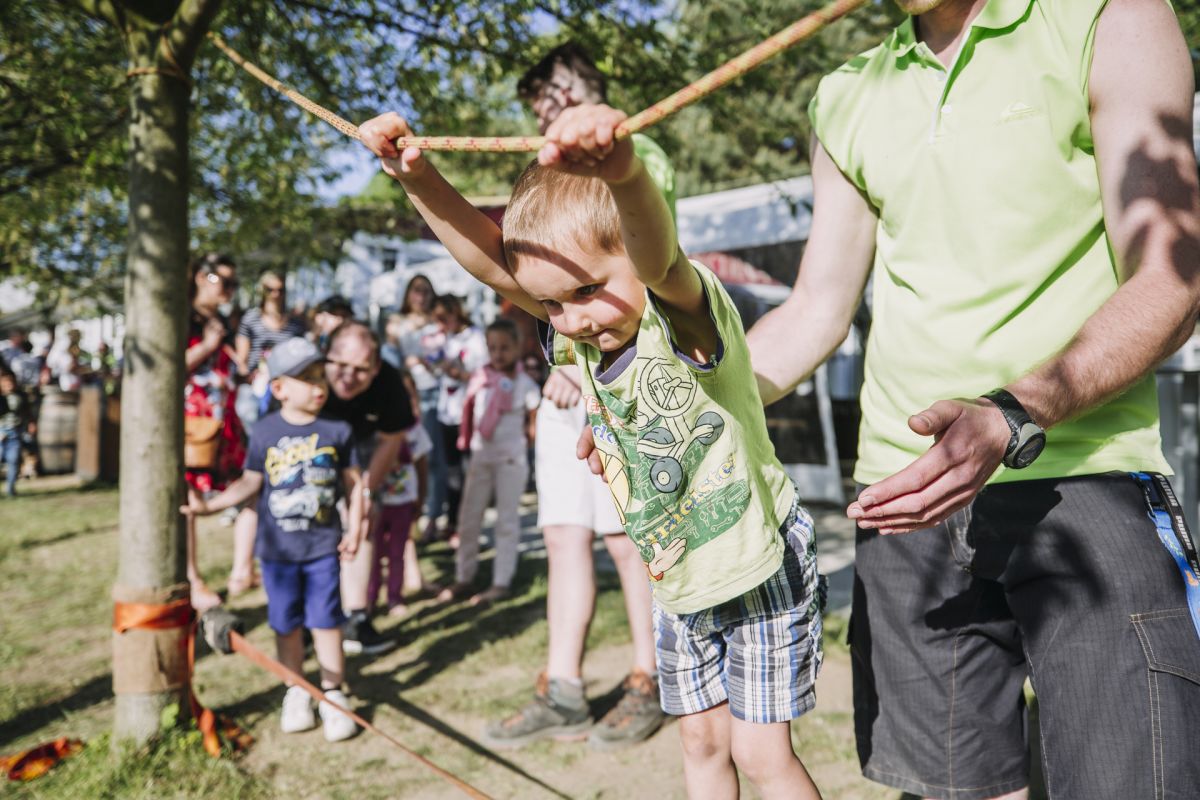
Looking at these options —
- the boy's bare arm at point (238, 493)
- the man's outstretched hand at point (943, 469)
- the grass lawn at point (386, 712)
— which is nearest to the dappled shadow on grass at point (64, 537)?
the grass lawn at point (386, 712)

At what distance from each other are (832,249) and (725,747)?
117 cm

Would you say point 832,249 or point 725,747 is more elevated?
point 832,249

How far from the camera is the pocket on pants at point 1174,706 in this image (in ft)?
4.30

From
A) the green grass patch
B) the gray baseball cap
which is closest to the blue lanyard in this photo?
the green grass patch

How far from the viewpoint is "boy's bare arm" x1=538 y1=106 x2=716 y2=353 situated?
1.09 metres

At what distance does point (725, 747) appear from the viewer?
6.77ft

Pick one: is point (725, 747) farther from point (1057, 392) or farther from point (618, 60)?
point (618, 60)

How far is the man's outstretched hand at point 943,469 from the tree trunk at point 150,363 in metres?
2.91

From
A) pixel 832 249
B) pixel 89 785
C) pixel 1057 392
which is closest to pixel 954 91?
pixel 832 249

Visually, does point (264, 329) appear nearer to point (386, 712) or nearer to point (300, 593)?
point (300, 593)

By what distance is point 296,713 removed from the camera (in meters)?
3.59

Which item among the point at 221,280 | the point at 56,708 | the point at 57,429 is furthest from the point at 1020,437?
the point at 57,429

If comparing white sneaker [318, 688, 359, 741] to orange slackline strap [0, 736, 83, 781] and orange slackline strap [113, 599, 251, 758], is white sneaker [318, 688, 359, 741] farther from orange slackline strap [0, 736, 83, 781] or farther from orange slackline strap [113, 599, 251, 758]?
orange slackline strap [0, 736, 83, 781]

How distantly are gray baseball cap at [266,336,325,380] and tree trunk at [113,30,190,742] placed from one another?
2.21 ft
